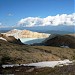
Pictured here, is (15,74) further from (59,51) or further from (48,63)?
(59,51)

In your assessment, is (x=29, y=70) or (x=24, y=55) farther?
(x=24, y=55)

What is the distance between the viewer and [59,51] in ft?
74.5

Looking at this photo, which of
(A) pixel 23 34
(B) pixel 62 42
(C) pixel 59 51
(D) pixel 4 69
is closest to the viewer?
(D) pixel 4 69

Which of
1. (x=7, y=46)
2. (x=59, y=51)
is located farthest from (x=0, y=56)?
(x=59, y=51)

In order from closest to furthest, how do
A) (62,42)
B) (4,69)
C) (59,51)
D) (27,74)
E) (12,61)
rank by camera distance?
1. (27,74)
2. (4,69)
3. (12,61)
4. (59,51)
5. (62,42)

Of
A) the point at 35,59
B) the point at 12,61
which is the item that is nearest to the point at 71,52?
the point at 35,59

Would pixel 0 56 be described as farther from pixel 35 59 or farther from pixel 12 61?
pixel 35 59

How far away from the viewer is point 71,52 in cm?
2325

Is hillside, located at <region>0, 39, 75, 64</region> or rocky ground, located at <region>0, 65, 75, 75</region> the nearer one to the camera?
rocky ground, located at <region>0, 65, 75, 75</region>

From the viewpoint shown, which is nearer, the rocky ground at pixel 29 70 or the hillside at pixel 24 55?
the rocky ground at pixel 29 70

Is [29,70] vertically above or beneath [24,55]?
beneath

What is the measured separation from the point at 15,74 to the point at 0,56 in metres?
4.52

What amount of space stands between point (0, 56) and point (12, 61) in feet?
3.42

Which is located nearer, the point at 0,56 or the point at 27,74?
the point at 27,74
